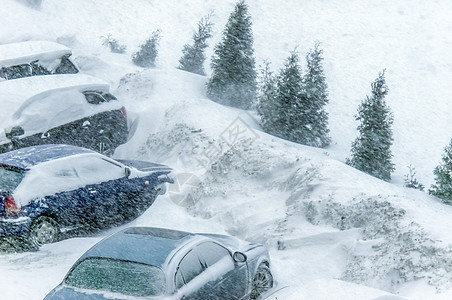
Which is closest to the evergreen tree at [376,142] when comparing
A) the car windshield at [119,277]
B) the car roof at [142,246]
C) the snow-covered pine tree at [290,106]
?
the snow-covered pine tree at [290,106]

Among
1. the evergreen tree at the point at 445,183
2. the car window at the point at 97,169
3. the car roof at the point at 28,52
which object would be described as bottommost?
the evergreen tree at the point at 445,183

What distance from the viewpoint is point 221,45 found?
Result: 63.2ft

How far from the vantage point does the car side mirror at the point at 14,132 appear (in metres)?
10.6

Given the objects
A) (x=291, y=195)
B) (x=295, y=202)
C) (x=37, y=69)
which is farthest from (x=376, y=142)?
(x=37, y=69)

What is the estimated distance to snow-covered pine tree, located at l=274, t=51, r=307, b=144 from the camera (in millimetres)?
17047

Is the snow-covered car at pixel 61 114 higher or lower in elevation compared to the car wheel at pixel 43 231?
higher

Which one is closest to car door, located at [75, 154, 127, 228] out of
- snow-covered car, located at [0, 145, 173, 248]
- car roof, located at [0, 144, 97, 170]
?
snow-covered car, located at [0, 145, 173, 248]

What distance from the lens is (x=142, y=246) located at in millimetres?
5734

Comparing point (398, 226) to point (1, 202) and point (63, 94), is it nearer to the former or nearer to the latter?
point (1, 202)

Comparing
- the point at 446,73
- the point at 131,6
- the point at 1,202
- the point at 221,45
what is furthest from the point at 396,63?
the point at 1,202

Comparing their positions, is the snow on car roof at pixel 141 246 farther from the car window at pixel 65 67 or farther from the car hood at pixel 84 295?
the car window at pixel 65 67

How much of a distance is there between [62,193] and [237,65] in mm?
12000

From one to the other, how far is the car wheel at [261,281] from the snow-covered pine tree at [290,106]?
10.2 metres

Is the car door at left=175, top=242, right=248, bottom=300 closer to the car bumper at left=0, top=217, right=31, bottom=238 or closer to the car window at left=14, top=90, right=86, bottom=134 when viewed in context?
the car bumper at left=0, top=217, right=31, bottom=238
